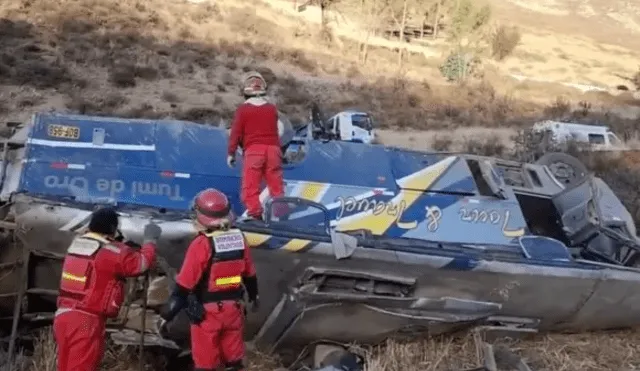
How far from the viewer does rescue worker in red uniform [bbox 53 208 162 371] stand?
5.49 m

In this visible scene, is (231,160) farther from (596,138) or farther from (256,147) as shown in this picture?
(596,138)

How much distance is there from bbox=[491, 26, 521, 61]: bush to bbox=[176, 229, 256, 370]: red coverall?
36.3m

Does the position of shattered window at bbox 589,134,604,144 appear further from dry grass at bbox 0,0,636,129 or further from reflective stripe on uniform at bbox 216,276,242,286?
reflective stripe on uniform at bbox 216,276,242,286

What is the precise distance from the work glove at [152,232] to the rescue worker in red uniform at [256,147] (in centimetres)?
96

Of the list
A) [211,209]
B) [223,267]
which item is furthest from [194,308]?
[211,209]

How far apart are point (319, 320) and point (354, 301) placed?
1.04ft

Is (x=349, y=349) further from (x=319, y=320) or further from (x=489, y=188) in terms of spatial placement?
(x=489, y=188)

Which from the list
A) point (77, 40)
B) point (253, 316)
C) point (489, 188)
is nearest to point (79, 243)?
point (253, 316)

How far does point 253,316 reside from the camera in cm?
677

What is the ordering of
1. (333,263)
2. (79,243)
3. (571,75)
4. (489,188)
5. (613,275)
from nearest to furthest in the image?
(79,243)
(333,263)
(613,275)
(489,188)
(571,75)

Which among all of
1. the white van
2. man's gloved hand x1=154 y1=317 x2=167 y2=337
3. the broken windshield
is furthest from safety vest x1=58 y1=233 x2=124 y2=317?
the white van

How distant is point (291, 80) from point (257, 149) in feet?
60.4

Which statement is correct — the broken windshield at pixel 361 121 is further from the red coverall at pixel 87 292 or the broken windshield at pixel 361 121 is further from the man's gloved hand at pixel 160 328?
Answer: the red coverall at pixel 87 292

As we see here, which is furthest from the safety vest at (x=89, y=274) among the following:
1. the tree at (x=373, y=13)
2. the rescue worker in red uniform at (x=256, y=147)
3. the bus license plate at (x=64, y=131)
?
the tree at (x=373, y=13)
